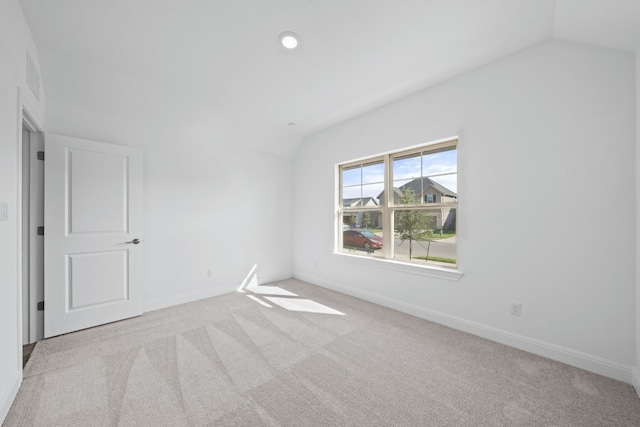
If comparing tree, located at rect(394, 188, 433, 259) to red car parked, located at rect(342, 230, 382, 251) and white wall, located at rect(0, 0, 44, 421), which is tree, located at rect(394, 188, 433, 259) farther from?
white wall, located at rect(0, 0, 44, 421)

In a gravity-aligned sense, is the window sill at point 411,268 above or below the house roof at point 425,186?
below

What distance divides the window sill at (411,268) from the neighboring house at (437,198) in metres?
0.52

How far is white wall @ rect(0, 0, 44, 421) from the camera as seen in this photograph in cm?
162

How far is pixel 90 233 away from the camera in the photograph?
285 cm

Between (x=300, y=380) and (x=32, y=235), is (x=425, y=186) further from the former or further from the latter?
(x=32, y=235)

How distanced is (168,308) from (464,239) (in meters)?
3.81

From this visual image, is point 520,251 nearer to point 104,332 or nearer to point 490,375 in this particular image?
point 490,375

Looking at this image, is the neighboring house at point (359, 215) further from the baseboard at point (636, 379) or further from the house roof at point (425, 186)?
the baseboard at point (636, 379)

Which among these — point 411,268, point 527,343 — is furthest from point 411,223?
point 527,343

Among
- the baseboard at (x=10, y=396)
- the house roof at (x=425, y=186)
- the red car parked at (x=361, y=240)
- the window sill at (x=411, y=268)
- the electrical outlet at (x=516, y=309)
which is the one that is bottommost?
the baseboard at (x=10, y=396)

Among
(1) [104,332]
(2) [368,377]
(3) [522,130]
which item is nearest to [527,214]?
(3) [522,130]

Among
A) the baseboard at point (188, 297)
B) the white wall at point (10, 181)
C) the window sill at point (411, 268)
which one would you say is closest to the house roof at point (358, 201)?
the window sill at point (411, 268)

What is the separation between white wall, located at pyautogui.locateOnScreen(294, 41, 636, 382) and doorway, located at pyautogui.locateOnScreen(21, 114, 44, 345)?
405 centimetres

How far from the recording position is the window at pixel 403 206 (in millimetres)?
3051
